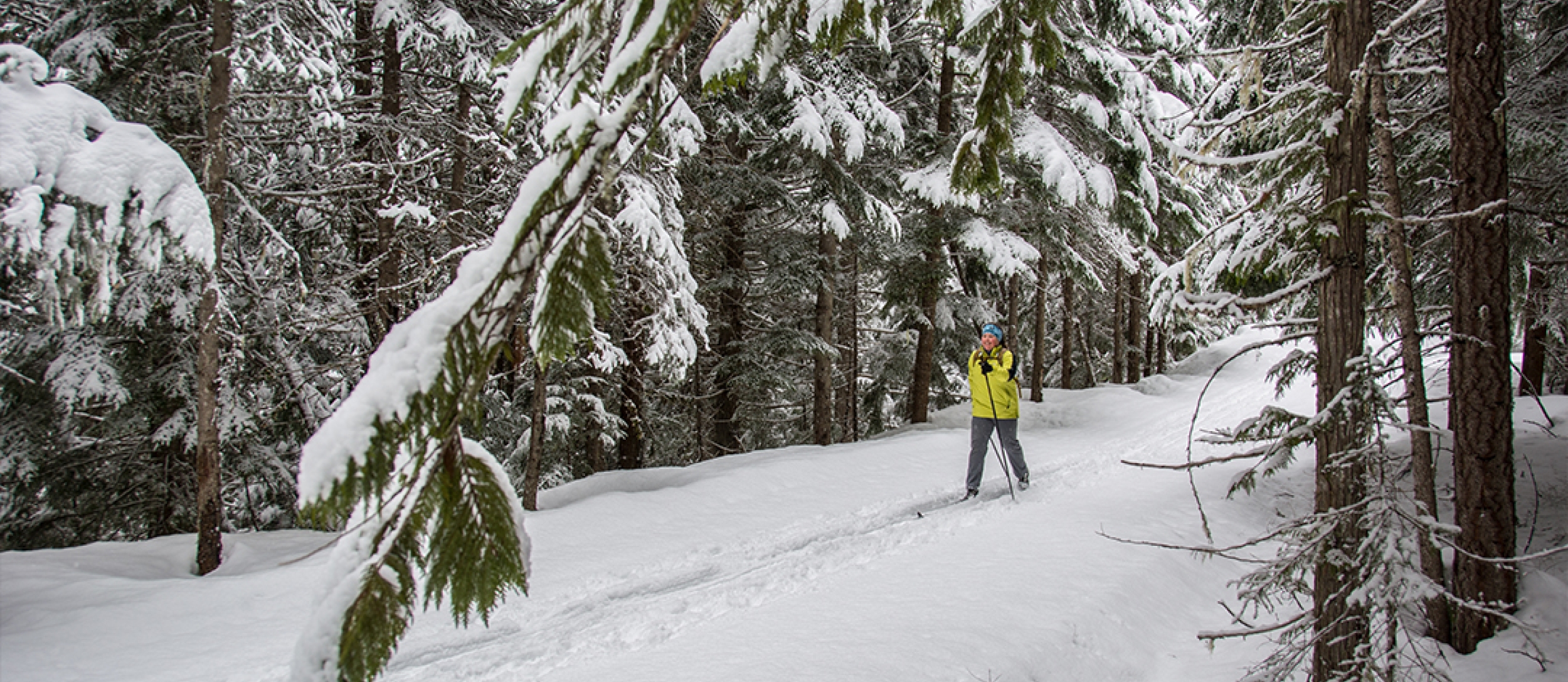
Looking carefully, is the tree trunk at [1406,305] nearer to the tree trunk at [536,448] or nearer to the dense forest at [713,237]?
the dense forest at [713,237]

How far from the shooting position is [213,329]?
6.45m

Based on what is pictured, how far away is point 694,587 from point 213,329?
5054 mm

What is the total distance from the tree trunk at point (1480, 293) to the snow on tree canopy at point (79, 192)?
8620 millimetres

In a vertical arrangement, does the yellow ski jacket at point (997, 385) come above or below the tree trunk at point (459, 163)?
below

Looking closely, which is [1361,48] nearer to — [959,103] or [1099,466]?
[1099,466]

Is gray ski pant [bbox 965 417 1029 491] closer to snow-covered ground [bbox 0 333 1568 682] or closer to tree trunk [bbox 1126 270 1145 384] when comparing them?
snow-covered ground [bbox 0 333 1568 682]

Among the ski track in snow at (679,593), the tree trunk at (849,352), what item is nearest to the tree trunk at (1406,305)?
the ski track in snow at (679,593)

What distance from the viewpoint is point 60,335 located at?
8.45 metres

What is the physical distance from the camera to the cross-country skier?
27.6 ft

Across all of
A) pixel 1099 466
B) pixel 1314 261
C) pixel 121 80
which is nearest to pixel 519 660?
pixel 1314 261

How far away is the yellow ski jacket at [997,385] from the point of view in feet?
27.6

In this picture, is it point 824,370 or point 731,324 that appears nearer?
point 824,370

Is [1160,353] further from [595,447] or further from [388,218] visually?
[388,218]

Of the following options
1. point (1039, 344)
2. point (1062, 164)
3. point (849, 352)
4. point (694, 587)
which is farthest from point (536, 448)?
point (1039, 344)
